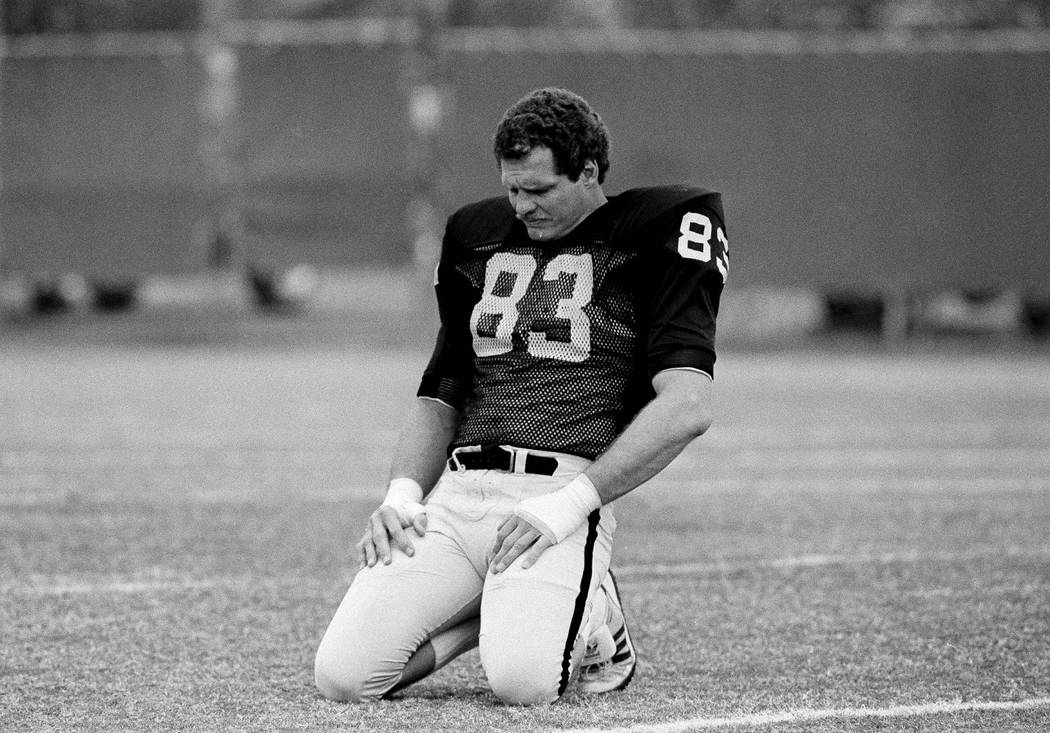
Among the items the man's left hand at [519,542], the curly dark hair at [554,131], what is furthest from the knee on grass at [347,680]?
the curly dark hair at [554,131]

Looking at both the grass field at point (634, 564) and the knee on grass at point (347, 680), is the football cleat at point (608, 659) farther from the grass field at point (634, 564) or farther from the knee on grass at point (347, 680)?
the knee on grass at point (347, 680)

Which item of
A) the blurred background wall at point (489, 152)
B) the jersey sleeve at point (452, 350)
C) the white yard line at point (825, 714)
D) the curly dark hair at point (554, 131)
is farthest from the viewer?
the blurred background wall at point (489, 152)

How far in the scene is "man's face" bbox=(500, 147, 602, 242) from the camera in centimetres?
411

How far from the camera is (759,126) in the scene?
54.0 feet

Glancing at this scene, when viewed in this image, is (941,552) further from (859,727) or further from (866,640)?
(859,727)

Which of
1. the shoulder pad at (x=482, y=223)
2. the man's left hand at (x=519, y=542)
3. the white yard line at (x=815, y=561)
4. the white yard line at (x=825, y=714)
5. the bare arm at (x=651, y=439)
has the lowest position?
the white yard line at (x=815, y=561)

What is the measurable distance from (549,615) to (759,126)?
13014 mm

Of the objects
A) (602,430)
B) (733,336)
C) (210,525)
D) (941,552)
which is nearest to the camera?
(602,430)

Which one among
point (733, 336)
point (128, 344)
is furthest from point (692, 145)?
point (128, 344)

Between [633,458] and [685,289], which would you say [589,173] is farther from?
[633,458]

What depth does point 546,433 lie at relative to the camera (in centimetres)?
418

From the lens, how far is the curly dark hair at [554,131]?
409cm

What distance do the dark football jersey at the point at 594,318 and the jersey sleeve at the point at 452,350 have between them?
0.32 ft

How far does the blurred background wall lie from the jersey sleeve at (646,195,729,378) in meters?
12.1
